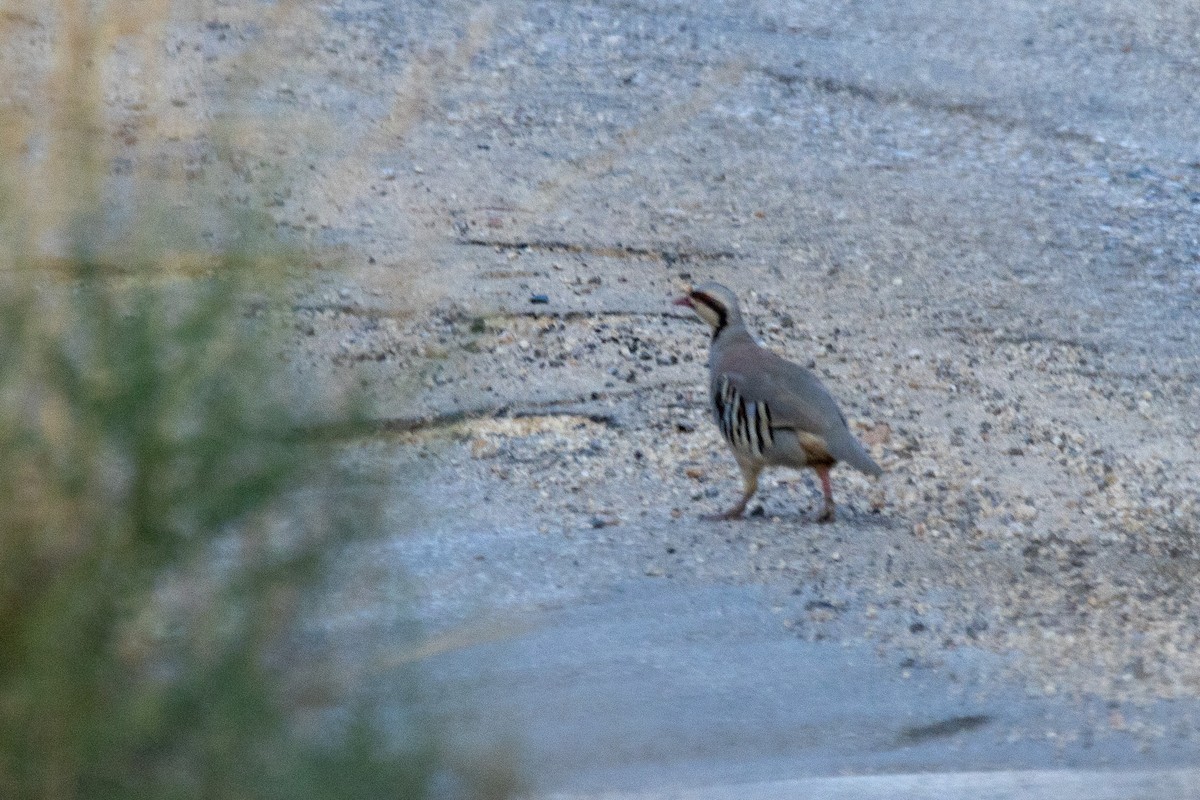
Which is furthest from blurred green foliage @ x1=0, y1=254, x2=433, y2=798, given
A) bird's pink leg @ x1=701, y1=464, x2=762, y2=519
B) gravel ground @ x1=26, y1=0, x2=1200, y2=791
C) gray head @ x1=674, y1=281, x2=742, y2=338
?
gray head @ x1=674, y1=281, x2=742, y2=338

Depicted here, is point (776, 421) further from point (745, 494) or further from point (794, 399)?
point (745, 494)

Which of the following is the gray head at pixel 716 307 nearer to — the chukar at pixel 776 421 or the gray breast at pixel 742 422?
the chukar at pixel 776 421

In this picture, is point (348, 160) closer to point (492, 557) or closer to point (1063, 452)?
point (492, 557)

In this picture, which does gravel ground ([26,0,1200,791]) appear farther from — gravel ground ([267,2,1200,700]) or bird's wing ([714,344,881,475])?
bird's wing ([714,344,881,475])

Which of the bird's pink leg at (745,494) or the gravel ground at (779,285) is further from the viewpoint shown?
the bird's pink leg at (745,494)

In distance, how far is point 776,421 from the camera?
237 inches

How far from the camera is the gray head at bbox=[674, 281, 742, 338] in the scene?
671 cm

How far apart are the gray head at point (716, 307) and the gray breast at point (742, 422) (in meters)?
0.46

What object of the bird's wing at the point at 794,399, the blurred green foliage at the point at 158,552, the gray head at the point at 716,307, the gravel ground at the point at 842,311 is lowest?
the gravel ground at the point at 842,311

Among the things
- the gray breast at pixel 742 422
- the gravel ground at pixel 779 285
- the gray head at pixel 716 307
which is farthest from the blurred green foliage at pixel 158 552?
the gray head at pixel 716 307

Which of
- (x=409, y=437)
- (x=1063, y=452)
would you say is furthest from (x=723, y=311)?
(x=409, y=437)

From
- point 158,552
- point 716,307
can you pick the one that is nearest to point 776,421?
point 716,307

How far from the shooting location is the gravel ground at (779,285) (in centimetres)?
515

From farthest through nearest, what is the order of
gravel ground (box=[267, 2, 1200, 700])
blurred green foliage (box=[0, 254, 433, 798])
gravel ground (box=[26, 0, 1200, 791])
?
gravel ground (box=[267, 2, 1200, 700]) → gravel ground (box=[26, 0, 1200, 791]) → blurred green foliage (box=[0, 254, 433, 798])
